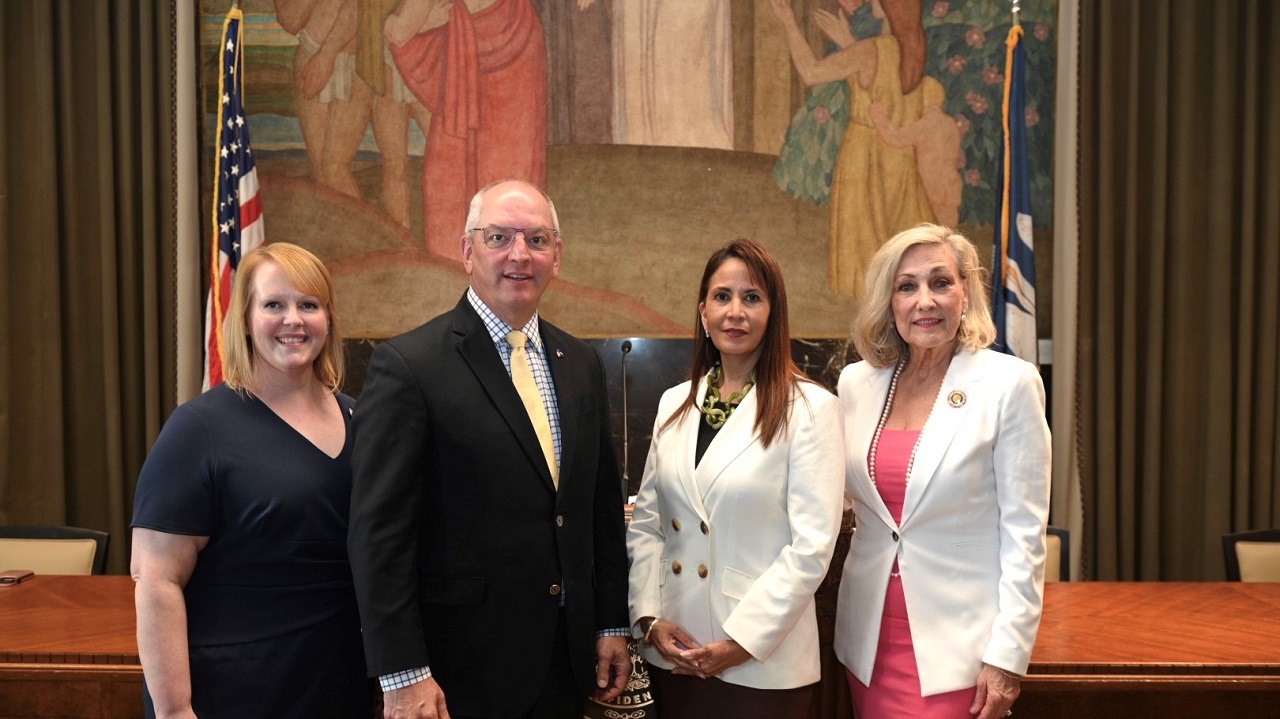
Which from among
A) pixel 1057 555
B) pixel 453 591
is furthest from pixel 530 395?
pixel 1057 555

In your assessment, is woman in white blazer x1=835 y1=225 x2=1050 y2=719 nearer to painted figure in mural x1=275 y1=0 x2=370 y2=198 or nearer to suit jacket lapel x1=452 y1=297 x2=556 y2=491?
suit jacket lapel x1=452 y1=297 x2=556 y2=491

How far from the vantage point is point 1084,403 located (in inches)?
233

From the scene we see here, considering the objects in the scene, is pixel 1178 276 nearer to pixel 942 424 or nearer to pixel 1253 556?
pixel 1253 556

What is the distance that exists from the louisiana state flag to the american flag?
4.22m

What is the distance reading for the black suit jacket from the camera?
6.45 ft

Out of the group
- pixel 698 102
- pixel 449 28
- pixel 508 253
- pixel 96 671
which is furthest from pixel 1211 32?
pixel 96 671

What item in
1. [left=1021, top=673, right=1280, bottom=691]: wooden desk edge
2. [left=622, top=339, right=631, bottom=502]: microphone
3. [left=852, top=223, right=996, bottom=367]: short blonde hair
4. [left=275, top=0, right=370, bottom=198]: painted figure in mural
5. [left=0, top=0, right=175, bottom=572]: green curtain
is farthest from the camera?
[left=275, top=0, right=370, bottom=198]: painted figure in mural

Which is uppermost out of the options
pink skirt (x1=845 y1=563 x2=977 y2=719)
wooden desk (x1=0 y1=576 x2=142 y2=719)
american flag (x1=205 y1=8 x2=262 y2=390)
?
american flag (x1=205 y1=8 x2=262 y2=390)

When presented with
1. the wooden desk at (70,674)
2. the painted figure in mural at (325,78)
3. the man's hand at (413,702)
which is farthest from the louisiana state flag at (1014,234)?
the wooden desk at (70,674)

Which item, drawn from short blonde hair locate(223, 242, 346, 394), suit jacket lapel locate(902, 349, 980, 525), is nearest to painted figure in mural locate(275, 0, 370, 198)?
short blonde hair locate(223, 242, 346, 394)

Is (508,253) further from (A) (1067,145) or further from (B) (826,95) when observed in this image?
(A) (1067,145)

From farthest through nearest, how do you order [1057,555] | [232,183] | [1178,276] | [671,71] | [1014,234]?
1. [671,71]
2. [1178,276]
3. [1014,234]
4. [232,183]
5. [1057,555]

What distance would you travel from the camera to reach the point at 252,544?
6.91 feet

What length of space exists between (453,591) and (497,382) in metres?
0.45
